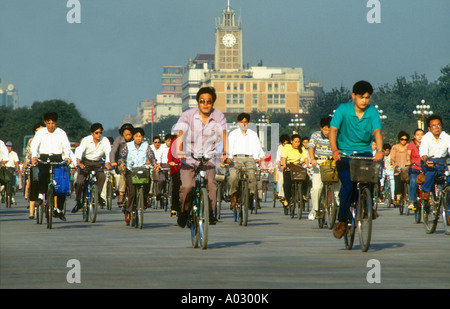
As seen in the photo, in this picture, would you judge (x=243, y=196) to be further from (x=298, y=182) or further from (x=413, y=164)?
(x=413, y=164)

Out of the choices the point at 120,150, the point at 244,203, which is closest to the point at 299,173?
the point at 244,203

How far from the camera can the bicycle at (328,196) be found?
15984mm

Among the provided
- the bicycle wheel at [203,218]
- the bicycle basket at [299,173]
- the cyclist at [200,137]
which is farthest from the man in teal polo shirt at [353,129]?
the bicycle basket at [299,173]

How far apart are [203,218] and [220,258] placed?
4.39ft

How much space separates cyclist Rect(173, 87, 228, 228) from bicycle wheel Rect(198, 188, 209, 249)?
21cm

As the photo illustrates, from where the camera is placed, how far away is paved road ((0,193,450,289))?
8.75 m

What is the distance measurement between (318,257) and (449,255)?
156 cm

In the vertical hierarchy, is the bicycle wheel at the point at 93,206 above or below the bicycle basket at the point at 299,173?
below

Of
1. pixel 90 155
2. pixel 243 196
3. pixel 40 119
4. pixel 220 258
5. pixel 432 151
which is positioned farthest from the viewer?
pixel 40 119

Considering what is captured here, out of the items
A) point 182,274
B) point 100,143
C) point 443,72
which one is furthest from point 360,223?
point 443,72

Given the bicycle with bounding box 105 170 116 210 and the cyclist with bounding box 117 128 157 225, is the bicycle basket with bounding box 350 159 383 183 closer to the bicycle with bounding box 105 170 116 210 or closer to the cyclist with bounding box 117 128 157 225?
the cyclist with bounding box 117 128 157 225

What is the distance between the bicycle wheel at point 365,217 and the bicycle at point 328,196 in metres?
3.84

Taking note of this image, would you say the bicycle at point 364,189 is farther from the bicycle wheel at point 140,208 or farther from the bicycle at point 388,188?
the bicycle at point 388,188

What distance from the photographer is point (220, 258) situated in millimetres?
11094
